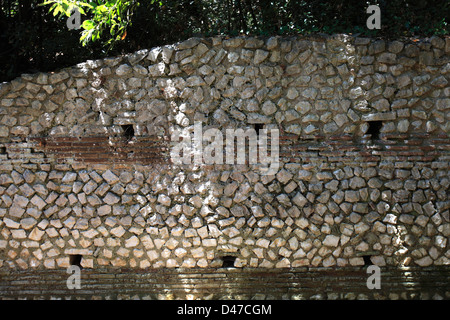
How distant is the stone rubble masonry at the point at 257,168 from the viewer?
4523mm

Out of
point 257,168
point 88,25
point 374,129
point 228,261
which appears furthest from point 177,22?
point 228,261

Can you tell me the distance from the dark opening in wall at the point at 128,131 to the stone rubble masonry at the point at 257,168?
0.06 meters

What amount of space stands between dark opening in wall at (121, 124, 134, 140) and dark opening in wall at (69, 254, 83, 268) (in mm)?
1453

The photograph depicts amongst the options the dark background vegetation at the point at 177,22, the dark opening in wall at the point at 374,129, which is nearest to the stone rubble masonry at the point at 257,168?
the dark opening in wall at the point at 374,129

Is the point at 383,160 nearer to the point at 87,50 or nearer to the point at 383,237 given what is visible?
the point at 383,237

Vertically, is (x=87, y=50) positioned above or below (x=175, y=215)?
above

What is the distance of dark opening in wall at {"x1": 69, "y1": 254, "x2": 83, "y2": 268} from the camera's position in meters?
4.75

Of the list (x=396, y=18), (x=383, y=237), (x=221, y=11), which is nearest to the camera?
(x=383, y=237)

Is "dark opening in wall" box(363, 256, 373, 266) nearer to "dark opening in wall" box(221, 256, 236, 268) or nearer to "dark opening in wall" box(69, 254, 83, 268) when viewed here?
"dark opening in wall" box(221, 256, 236, 268)

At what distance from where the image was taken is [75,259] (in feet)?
15.7

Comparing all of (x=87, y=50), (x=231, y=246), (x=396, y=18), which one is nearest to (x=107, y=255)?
(x=231, y=246)

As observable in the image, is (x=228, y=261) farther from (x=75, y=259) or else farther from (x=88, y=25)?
(x=88, y=25)

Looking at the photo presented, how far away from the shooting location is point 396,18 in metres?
5.14

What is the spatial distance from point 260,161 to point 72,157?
2087mm
